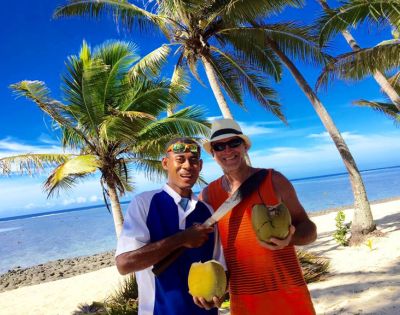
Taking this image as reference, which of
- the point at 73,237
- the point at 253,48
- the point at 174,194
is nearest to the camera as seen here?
the point at 174,194

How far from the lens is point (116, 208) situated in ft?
26.0

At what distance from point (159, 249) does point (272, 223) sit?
0.55 metres

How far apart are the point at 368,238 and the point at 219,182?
7486 mm

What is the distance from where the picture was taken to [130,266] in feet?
5.46

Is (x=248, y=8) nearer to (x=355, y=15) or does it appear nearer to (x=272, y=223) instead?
(x=355, y=15)

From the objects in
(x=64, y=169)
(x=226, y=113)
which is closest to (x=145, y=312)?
(x=64, y=169)

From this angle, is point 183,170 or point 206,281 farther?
point 183,170

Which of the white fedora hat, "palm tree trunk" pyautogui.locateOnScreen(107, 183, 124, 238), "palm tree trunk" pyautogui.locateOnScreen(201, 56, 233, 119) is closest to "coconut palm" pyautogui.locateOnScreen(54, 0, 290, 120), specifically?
"palm tree trunk" pyautogui.locateOnScreen(201, 56, 233, 119)

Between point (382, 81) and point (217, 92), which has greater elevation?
point (217, 92)

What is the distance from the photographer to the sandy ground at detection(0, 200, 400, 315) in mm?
4660

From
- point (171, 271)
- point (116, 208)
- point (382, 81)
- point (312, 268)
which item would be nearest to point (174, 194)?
point (171, 271)

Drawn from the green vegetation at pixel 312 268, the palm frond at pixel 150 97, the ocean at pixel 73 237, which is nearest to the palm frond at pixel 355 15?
the palm frond at pixel 150 97

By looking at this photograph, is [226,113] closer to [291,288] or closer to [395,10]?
[395,10]

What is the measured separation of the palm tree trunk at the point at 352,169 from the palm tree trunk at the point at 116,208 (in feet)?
17.3
